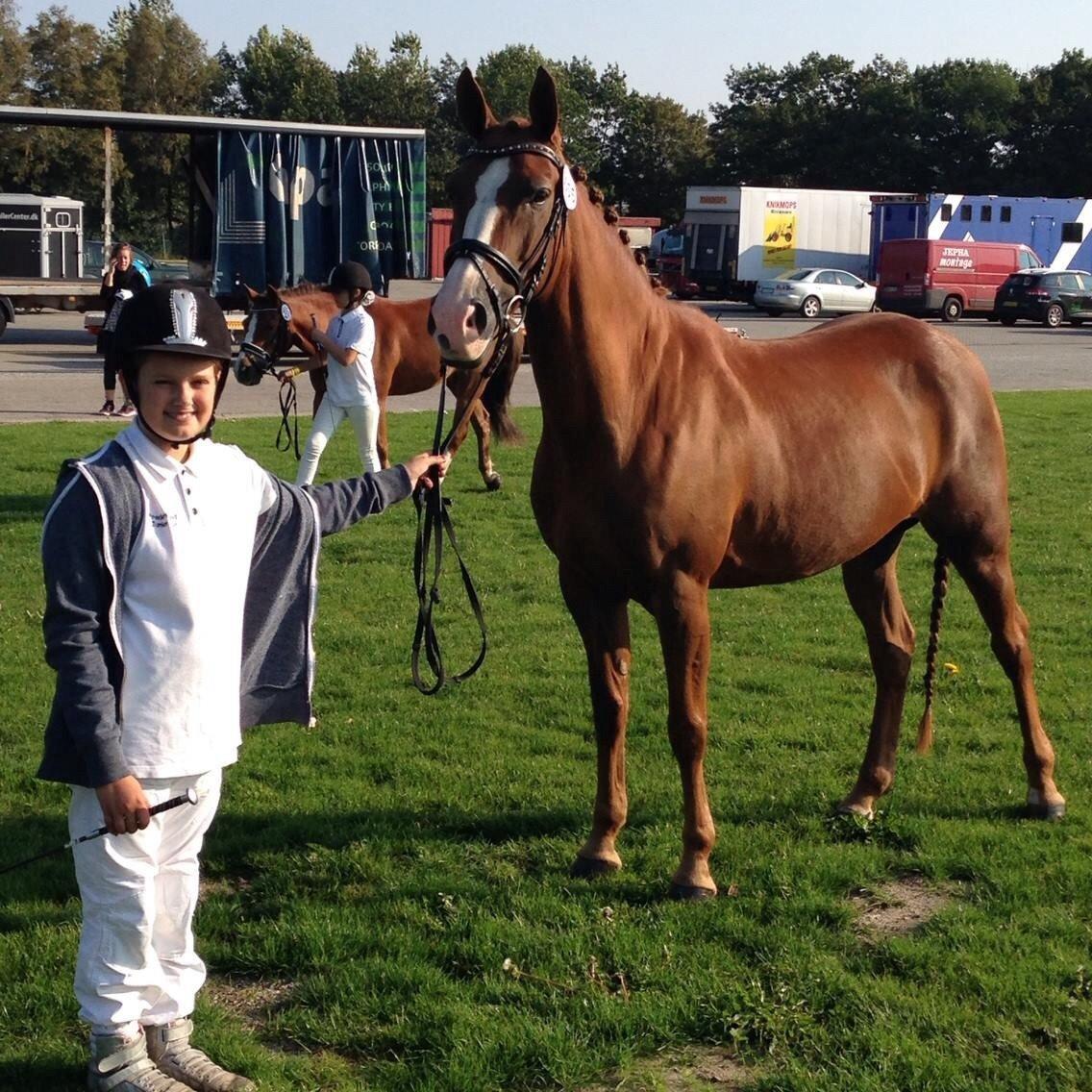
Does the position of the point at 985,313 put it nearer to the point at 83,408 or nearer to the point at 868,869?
the point at 83,408

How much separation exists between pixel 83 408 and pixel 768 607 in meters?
11.7

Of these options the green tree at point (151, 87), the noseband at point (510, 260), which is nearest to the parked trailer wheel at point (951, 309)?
the green tree at point (151, 87)

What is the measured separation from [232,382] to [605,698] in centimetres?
1701

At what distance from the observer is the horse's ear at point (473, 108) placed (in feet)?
14.7

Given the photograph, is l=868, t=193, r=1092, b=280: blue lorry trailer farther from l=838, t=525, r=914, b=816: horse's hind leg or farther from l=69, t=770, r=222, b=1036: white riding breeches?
l=69, t=770, r=222, b=1036: white riding breeches

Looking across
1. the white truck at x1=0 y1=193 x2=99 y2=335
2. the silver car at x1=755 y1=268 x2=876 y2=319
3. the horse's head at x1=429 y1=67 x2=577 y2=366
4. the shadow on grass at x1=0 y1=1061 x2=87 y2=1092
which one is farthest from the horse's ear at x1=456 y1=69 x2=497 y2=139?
the silver car at x1=755 y1=268 x2=876 y2=319

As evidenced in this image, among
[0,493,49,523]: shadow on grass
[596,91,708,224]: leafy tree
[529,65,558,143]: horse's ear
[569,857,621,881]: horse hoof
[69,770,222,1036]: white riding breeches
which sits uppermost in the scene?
[596,91,708,224]: leafy tree

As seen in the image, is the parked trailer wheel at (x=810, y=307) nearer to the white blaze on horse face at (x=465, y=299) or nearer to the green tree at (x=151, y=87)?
the green tree at (x=151, y=87)

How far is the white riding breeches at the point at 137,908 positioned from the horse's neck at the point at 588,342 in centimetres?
177

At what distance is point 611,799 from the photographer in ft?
16.7

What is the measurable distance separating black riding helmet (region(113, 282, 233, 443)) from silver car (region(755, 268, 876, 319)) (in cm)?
3993

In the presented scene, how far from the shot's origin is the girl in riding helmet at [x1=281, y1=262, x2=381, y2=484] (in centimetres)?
1146

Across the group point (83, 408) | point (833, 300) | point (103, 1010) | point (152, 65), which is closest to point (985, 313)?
point (833, 300)

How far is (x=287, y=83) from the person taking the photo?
3620 inches
